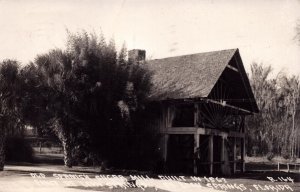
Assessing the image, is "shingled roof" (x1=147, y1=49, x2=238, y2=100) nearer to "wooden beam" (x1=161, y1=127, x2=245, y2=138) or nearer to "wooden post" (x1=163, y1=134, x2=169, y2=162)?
"wooden beam" (x1=161, y1=127, x2=245, y2=138)

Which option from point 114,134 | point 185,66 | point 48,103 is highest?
point 185,66

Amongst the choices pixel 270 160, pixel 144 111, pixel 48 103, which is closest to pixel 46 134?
pixel 48 103

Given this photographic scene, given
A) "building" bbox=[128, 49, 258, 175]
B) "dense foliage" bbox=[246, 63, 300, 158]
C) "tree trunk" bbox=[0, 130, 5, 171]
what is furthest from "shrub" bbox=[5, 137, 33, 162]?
"dense foliage" bbox=[246, 63, 300, 158]

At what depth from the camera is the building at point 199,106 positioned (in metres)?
25.0

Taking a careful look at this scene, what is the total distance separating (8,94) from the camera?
836 inches

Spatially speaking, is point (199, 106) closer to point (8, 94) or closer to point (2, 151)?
point (8, 94)

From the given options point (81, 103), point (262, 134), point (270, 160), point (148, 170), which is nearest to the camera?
point (81, 103)

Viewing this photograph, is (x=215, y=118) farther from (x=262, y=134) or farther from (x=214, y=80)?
(x=262, y=134)

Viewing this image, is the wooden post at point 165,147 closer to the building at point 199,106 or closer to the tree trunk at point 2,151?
the building at point 199,106

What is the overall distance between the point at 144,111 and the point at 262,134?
29567 mm

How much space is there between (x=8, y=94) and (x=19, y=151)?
10564 mm

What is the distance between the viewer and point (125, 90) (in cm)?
2400

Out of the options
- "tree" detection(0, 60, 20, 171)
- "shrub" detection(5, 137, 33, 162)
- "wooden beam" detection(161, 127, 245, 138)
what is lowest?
"shrub" detection(5, 137, 33, 162)

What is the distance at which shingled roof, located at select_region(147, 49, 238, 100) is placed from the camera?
25.0 meters
